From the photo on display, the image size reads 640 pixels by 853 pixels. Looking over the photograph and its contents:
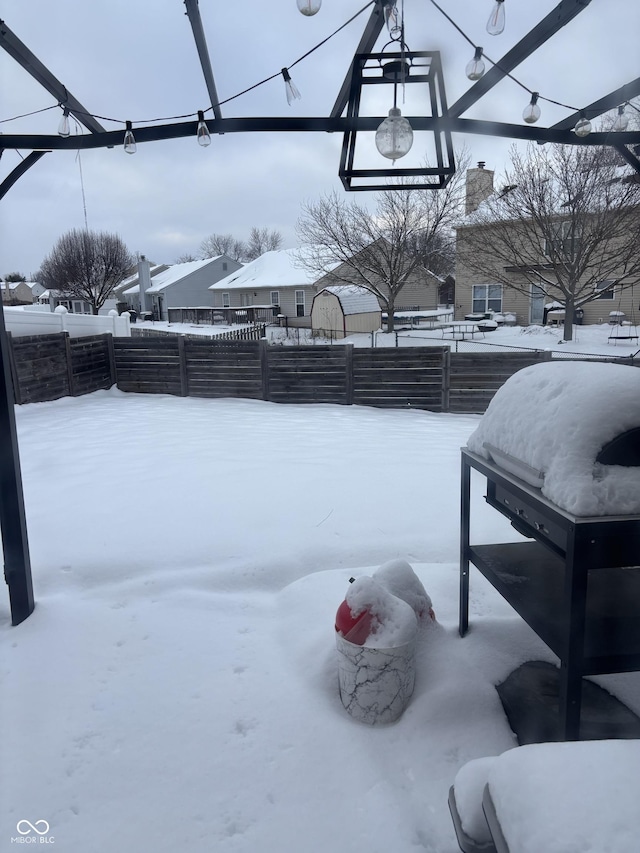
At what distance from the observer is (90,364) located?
11.6 meters

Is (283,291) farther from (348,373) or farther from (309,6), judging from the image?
(309,6)

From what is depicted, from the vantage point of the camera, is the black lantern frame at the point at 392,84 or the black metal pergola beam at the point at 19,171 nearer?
the black lantern frame at the point at 392,84

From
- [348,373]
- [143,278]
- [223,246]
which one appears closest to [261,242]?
[223,246]

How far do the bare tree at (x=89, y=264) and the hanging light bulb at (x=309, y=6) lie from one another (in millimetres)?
35585

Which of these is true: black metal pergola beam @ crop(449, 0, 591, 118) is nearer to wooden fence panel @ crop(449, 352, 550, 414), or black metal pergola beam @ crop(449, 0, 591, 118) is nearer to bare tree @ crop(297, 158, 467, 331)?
wooden fence panel @ crop(449, 352, 550, 414)

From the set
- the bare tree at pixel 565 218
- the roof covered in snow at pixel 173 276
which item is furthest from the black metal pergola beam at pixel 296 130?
the roof covered in snow at pixel 173 276

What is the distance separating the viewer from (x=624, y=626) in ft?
6.33

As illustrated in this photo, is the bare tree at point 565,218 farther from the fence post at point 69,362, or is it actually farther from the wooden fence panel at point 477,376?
the fence post at point 69,362

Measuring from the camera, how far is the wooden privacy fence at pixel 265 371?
34.1 ft

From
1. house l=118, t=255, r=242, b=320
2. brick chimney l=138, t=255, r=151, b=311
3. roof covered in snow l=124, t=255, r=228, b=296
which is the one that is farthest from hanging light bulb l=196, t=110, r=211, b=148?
roof covered in snow l=124, t=255, r=228, b=296

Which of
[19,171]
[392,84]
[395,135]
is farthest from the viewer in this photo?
[19,171]

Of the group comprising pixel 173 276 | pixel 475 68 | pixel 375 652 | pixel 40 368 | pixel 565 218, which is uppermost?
pixel 173 276

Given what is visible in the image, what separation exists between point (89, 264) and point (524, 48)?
36.3 meters

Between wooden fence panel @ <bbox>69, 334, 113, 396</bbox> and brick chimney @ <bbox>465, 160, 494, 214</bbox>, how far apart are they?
15.1 meters
